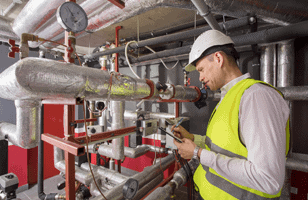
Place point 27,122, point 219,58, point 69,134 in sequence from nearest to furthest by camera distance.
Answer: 1. point 219,58
2. point 69,134
3. point 27,122

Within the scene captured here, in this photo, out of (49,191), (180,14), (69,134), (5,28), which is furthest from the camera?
(49,191)

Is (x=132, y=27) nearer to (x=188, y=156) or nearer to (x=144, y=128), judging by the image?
(x=144, y=128)

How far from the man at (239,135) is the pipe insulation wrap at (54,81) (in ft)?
1.79

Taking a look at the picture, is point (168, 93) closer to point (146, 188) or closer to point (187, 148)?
point (187, 148)

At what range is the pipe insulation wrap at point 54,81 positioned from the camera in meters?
0.66

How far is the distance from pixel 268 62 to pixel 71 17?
195cm

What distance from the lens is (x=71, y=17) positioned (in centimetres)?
93

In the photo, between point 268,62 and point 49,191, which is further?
point 49,191

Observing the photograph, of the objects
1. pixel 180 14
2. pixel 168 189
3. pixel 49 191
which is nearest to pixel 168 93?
pixel 168 189

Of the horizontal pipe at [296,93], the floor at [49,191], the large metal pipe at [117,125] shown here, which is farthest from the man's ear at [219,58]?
the floor at [49,191]

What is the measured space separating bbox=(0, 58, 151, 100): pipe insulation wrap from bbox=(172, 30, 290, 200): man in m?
0.55

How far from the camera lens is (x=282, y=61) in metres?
1.56

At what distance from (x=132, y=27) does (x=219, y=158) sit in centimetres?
229

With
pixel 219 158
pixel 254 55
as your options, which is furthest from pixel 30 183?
pixel 254 55
